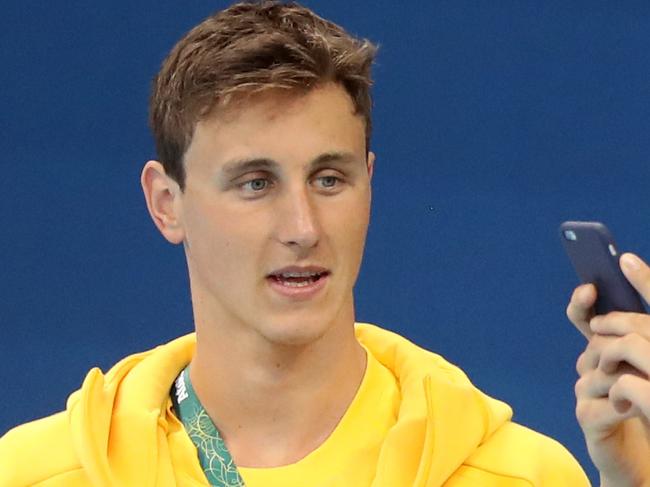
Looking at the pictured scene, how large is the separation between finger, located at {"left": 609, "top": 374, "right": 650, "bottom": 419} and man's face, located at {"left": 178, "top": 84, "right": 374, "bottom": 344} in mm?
468

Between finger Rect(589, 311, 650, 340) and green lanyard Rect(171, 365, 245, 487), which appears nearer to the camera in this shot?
finger Rect(589, 311, 650, 340)

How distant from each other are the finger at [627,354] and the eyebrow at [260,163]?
51 centimetres

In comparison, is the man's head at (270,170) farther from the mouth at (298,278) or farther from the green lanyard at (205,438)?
the green lanyard at (205,438)

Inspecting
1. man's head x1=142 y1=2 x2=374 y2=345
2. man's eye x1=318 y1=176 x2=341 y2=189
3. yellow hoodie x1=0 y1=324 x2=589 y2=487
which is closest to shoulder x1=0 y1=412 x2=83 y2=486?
yellow hoodie x1=0 y1=324 x2=589 y2=487

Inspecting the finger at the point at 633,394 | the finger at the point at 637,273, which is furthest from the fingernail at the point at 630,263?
the finger at the point at 633,394

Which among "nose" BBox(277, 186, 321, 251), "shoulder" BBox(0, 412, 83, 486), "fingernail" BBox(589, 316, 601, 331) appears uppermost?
"nose" BBox(277, 186, 321, 251)

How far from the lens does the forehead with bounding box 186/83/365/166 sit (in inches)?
86.2

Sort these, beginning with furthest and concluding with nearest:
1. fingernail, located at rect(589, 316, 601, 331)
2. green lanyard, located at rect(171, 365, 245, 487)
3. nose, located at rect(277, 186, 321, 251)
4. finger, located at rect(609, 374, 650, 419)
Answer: green lanyard, located at rect(171, 365, 245, 487) < nose, located at rect(277, 186, 321, 251) < fingernail, located at rect(589, 316, 601, 331) < finger, located at rect(609, 374, 650, 419)

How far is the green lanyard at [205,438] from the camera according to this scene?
226 centimetres

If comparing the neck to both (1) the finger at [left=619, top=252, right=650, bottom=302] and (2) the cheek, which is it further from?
(1) the finger at [left=619, top=252, right=650, bottom=302]

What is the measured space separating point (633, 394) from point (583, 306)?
162mm

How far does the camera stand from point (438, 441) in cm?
223

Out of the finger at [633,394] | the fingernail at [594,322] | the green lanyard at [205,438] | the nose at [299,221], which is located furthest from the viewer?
the green lanyard at [205,438]

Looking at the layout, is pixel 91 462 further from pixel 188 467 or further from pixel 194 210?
pixel 194 210
